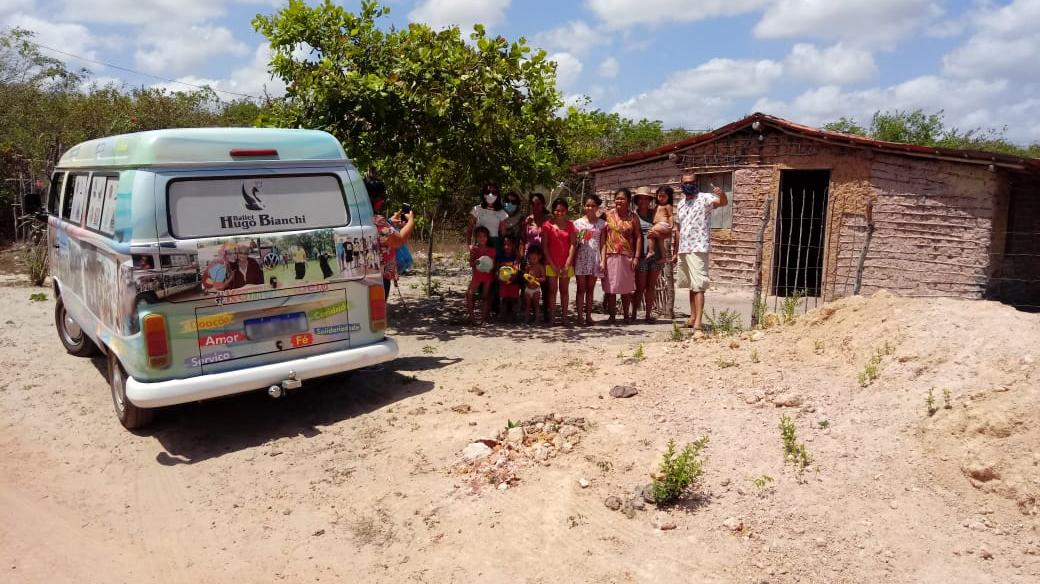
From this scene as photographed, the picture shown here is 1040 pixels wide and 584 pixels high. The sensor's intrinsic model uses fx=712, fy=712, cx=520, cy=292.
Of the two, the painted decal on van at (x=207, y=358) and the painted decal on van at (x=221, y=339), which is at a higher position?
the painted decal on van at (x=221, y=339)

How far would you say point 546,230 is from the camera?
8273 millimetres

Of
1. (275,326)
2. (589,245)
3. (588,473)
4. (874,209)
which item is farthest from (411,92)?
(874,209)

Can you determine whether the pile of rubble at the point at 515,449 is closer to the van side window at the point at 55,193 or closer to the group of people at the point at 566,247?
the group of people at the point at 566,247

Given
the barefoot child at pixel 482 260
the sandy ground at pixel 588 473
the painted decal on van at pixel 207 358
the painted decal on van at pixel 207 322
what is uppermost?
the barefoot child at pixel 482 260

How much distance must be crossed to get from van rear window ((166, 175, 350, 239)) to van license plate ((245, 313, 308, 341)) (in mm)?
623

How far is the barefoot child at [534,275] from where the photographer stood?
331 inches

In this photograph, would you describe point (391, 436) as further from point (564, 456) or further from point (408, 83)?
point (408, 83)

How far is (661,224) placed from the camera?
8438mm

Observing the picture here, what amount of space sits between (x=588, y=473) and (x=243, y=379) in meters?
2.44

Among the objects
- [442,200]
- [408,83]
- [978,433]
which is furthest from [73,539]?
[442,200]

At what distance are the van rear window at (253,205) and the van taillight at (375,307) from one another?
1.89 feet

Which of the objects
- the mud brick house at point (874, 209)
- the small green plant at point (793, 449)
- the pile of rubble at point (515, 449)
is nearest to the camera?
the small green plant at point (793, 449)

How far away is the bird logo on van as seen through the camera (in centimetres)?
500

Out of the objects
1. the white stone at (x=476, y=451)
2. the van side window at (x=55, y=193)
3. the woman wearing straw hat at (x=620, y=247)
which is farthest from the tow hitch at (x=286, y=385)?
the woman wearing straw hat at (x=620, y=247)
